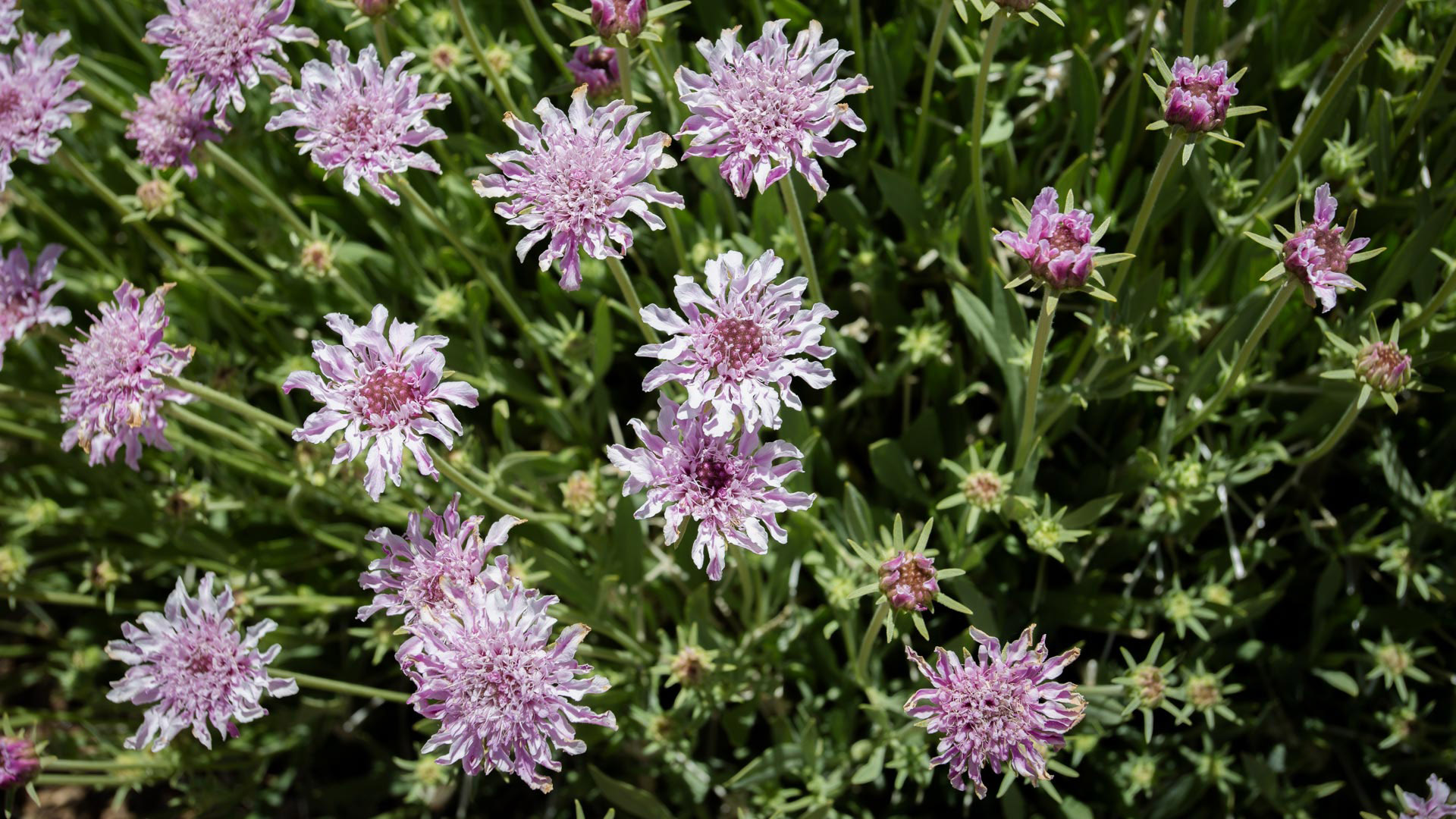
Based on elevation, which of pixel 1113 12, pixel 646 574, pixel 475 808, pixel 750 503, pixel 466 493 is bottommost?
pixel 475 808

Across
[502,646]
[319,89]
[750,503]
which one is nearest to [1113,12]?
[750,503]

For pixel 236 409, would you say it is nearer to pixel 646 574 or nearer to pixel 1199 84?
pixel 646 574

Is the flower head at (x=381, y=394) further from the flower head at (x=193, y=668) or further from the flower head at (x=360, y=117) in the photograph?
the flower head at (x=193, y=668)

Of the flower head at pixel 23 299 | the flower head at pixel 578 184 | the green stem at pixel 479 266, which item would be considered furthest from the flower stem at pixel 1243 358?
the flower head at pixel 23 299

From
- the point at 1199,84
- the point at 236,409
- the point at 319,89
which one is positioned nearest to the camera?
the point at 1199,84

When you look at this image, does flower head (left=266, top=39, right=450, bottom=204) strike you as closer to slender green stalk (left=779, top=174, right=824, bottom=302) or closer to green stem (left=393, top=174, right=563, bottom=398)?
green stem (left=393, top=174, right=563, bottom=398)

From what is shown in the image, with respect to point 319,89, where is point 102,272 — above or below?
below

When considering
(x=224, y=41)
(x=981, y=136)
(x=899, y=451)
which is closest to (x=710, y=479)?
(x=899, y=451)

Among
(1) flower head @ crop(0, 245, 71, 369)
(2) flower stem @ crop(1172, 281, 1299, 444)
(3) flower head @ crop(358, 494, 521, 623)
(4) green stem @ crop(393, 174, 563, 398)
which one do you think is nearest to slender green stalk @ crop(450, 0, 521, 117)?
(4) green stem @ crop(393, 174, 563, 398)
